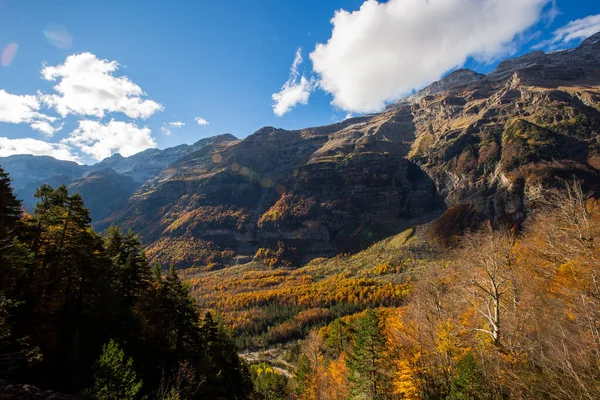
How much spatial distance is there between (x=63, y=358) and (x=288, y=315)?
11596cm

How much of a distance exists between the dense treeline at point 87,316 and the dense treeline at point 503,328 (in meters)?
17.6

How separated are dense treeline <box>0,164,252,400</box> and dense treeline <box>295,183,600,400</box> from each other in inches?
695

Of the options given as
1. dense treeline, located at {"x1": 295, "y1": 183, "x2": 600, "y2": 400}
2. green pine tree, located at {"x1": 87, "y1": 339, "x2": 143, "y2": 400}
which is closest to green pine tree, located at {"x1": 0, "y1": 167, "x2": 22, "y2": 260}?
green pine tree, located at {"x1": 87, "y1": 339, "x2": 143, "y2": 400}

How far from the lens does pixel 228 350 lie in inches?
1779

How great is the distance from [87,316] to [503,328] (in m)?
36.2

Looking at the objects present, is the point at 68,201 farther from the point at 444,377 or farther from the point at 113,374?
the point at 444,377

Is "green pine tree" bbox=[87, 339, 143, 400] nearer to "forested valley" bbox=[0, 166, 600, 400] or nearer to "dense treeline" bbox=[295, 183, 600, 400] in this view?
"forested valley" bbox=[0, 166, 600, 400]

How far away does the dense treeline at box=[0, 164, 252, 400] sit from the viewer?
1845 centimetres

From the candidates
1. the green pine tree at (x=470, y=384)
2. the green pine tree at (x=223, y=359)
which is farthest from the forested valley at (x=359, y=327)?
the green pine tree at (x=223, y=359)

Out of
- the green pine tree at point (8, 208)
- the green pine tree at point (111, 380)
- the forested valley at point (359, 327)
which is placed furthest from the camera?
the green pine tree at point (8, 208)

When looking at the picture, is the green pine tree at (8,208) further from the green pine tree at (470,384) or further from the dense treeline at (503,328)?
the green pine tree at (470,384)

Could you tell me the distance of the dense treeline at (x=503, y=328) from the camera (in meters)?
13.5

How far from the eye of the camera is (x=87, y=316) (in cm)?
2481

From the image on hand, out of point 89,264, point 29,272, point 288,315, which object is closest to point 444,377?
point 89,264
